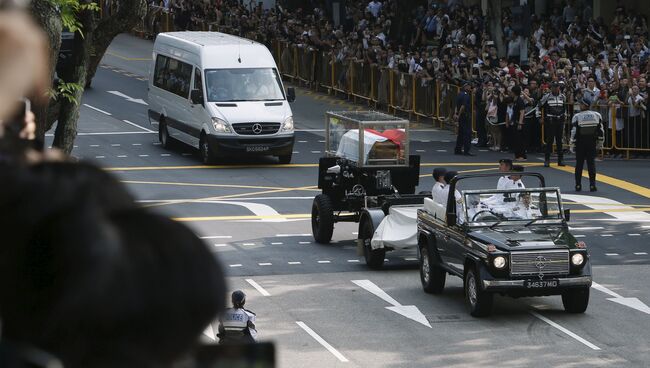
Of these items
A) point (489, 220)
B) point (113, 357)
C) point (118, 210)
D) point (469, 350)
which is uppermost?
point (118, 210)

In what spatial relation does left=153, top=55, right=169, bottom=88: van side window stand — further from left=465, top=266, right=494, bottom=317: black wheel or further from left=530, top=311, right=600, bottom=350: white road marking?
left=530, top=311, right=600, bottom=350: white road marking

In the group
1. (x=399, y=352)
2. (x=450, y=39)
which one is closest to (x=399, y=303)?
(x=399, y=352)

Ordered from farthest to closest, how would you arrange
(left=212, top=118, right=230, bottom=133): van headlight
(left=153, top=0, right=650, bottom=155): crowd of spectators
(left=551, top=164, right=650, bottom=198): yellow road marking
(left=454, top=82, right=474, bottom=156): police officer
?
1. (left=454, top=82, right=474, bottom=156): police officer
2. (left=153, top=0, right=650, bottom=155): crowd of spectators
3. (left=212, top=118, right=230, bottom=133): van headlight
4. (left=551, top=164, right=650, bottom=198): yellow road marking

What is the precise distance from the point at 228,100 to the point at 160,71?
3.25 metres

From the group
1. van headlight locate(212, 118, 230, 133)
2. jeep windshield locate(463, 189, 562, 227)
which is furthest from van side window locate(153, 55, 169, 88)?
jeep windshield locate(463, 189, 562, 227)

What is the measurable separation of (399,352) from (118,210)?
14792mm

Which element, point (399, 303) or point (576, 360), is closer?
point (576, 360)

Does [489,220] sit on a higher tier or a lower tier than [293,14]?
lower

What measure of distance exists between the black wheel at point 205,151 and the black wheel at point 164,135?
7.48 feet

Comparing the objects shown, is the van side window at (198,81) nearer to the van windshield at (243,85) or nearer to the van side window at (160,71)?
the van windshield at (243,85)

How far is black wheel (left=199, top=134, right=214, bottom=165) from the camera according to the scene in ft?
105

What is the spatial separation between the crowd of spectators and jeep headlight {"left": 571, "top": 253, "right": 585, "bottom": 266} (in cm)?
1509

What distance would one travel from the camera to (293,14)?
1986 inches

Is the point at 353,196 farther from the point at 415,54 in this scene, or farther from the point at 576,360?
the point at 415,54
